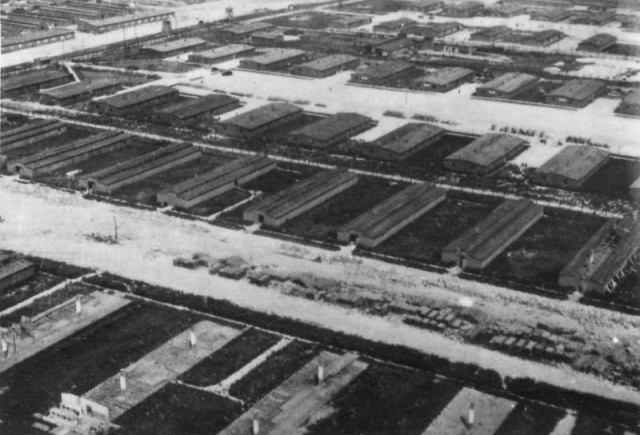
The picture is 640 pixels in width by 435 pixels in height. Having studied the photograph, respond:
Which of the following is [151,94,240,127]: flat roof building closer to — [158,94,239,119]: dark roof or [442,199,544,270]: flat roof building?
[158,94,239,119]: dark roof

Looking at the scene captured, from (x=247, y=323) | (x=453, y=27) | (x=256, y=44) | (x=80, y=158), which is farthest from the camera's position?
(x=453, y=27)

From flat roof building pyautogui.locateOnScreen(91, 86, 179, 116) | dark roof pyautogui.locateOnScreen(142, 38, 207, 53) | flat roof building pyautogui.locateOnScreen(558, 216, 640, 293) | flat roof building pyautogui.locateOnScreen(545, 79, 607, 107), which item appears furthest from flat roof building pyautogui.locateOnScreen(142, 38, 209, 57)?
flat roof building pyautogui.locateOnScreen(558, 216, 640, 293)

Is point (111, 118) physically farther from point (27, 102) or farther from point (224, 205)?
point (224, 205)

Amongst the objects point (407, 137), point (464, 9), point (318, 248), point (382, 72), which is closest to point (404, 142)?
point (407, 137)

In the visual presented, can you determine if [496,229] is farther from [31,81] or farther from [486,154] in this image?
[31,81]

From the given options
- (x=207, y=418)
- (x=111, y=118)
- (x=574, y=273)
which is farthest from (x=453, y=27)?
(x=207, y=418)
